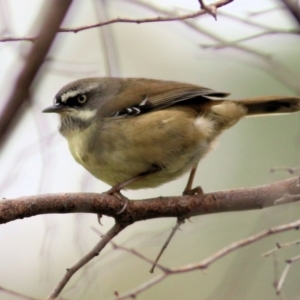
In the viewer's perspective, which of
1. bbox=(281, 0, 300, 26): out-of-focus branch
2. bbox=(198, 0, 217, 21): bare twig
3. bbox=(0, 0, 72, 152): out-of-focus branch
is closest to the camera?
bbox=(0, 0, 72, 152): out-of-focus branch

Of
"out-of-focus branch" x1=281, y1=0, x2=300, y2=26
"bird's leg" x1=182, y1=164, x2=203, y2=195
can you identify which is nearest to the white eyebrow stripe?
"bird's leg" x1=182, y1=164, x2=203, y2=195

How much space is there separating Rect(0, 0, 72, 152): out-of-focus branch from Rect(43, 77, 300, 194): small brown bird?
2.84 m

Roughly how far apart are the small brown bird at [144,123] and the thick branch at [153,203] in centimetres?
38

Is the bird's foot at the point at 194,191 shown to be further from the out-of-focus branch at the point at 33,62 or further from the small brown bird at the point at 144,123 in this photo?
the out-of-focus branch at the point at 33,62

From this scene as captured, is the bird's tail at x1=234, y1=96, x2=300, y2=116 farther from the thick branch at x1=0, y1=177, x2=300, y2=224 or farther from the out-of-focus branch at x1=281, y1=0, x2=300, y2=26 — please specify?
the out-of-focus branch at x1=281, y1=0, x2=300, y2=26

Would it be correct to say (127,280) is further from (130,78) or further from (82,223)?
(82,223)

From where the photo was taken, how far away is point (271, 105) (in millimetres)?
4809

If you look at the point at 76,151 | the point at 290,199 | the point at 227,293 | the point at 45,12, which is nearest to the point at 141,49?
the point at 76,151

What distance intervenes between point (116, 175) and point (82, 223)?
0.72m

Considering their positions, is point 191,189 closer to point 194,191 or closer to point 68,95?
point 194,191

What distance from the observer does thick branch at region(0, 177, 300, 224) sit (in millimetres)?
3252

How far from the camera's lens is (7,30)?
291 centimetres

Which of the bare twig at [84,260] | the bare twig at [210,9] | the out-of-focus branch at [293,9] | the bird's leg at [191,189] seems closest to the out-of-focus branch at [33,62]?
the out-of-focus branch at [293,9]

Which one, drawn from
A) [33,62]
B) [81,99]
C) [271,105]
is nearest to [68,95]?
[81,99]
